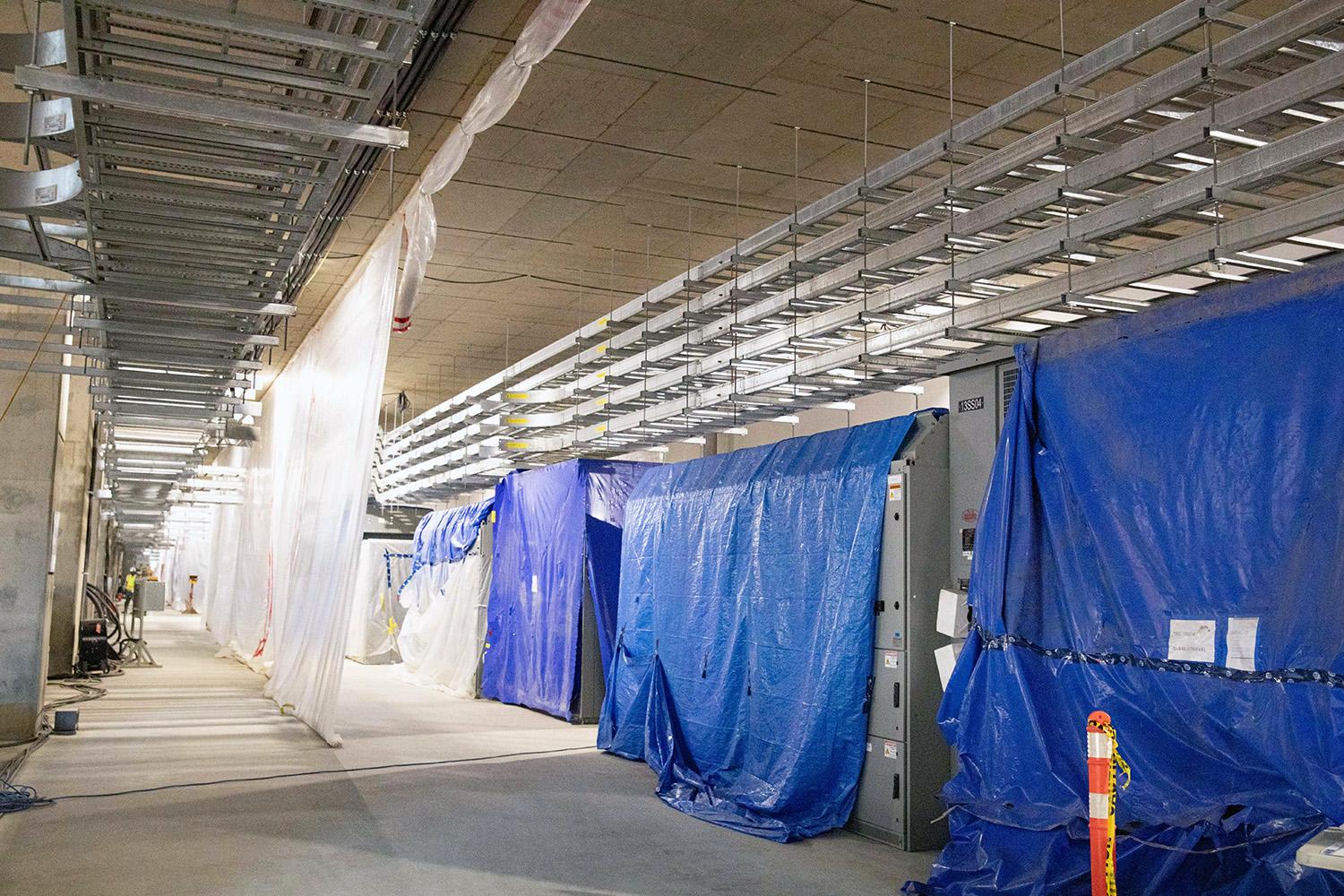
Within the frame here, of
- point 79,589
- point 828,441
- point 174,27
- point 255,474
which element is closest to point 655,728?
point 828,441

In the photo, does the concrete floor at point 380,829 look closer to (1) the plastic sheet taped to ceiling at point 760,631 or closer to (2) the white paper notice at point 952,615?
(1) the plastic sheet taped to ceiling at point 760,631

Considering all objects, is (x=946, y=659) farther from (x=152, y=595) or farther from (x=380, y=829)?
(x=152, y=595)

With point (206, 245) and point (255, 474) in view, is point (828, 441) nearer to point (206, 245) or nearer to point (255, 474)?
point (206, 245)

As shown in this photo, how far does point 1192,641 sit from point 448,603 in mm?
11184

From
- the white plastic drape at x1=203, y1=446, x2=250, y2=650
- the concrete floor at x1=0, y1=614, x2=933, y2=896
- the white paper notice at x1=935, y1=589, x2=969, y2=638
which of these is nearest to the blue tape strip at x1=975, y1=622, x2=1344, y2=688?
the white paper notice at x1=935, y1=589, x2=969, y2=638

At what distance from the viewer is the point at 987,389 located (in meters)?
5.77

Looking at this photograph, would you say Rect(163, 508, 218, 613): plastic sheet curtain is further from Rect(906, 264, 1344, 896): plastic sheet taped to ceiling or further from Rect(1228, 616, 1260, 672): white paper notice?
Rect(1228, 616, 1260, 672): white paper notice

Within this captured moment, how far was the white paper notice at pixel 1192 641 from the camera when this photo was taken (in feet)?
14.0

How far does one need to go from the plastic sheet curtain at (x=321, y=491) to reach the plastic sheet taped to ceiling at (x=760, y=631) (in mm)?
2390

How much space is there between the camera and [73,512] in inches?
481

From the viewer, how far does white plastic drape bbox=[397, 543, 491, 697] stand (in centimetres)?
1331

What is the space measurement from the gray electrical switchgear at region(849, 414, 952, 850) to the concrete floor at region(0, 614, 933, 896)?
24 cm

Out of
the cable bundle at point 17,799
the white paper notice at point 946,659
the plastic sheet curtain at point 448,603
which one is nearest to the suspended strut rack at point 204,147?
the cable bundle at point 17,799

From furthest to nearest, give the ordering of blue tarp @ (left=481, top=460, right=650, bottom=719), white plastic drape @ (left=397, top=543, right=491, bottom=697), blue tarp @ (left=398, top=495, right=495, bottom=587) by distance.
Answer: blue tarp @ (left=398, top=495, right=495, bottom=587)
white plastic drape @ (left=397, top=543, right=491, bottom=697)
blue tarp @ (left=481, top=460, right=650, bottom=719)
